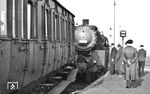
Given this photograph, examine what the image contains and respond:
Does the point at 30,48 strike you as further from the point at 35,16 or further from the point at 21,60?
the point at 35,16

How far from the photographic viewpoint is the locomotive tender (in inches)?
203

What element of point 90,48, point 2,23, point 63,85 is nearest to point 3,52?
Result: point 2,23

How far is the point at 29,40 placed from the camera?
21.1 ft

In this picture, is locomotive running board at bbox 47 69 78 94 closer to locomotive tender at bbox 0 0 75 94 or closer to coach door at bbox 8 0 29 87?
locomotive tender at bbox 0 0 75 94

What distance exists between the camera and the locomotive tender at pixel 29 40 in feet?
16.9

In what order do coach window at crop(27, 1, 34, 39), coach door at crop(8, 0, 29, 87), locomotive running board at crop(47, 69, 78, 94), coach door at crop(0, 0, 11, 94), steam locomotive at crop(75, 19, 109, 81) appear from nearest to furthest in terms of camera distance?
coach door at crop(0, 0, 11, 94) < coach door at crop(8, 0, 29, 87) < coach window at crop(27, 1, 34, 39) < locomotive running board at crop(47, 69, 78, 94) < steam locomotive at crop(75, 19, 109, 81)

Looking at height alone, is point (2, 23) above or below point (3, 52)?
above

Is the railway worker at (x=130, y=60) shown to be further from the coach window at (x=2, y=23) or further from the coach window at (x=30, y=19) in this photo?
the coach window at (x=2, y=23)

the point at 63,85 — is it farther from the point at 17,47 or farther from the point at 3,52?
the point at 3,52

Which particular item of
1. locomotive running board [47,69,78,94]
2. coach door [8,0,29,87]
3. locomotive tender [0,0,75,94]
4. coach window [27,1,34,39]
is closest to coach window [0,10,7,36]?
locomotive tender [0,0,75,94]

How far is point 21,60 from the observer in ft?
19.4

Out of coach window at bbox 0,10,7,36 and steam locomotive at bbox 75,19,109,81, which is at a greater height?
coach window at bbox 0,10,7,36

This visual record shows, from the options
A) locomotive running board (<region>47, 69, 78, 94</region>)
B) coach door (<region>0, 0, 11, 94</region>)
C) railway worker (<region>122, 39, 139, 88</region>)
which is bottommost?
locomotive running board (<region>47, 69, 78, 94</region>)

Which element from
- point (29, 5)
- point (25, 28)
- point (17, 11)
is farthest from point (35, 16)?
point (17, 11)
